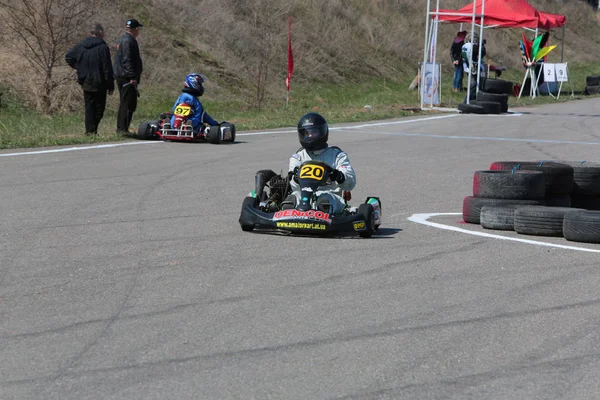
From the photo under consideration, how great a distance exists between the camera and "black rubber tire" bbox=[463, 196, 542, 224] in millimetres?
9102

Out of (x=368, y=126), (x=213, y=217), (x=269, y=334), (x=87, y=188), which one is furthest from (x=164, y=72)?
(x=269, y=334)

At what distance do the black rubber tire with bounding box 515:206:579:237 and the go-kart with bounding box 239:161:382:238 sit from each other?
1.22m

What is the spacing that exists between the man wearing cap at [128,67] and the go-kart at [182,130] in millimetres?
746

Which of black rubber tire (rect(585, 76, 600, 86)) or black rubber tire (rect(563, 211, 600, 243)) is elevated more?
black rubber tire (rect(585, 76, 600, 86))

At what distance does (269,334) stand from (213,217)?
4052 millimetres

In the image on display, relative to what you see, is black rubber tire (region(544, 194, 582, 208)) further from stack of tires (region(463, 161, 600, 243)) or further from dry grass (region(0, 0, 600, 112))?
dry grass (region(0, 0, 600, 112))

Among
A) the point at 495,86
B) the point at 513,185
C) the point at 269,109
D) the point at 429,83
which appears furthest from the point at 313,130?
the point at 495,86

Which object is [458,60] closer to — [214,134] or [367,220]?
[214,134]

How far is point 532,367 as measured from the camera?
4.73 metres

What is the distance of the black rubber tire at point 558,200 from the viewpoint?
952 centimetres

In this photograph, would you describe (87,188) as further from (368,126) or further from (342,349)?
(368,126)

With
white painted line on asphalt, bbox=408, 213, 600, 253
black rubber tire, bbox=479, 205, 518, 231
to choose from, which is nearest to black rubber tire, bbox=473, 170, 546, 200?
black rubber tire, bbox=479, 205, 518, 231

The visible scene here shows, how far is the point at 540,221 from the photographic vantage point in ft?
28.0

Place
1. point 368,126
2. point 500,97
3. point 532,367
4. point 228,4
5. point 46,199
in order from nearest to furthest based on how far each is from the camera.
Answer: point 532,367, point 46,199, point 368,126, point 500,97, point 228,4
